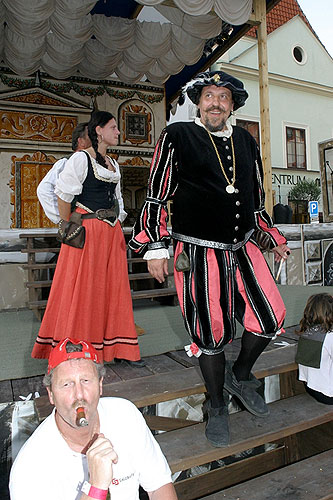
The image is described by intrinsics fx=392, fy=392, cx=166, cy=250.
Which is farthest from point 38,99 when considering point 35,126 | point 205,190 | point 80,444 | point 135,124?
point 80,444

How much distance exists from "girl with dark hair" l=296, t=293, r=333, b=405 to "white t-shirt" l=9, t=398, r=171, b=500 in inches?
54.9

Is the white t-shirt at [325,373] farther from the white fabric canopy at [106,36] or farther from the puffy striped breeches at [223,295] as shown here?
the white fabric canopy at [106,36]

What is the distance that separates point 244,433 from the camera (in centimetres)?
206

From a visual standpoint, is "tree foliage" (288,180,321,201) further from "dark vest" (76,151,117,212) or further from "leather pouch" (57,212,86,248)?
"leather pouch" (57,212,86,248)

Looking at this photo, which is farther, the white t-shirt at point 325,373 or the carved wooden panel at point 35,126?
the carved wooden panel at point 35,126

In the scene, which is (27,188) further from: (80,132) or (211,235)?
(211,235)

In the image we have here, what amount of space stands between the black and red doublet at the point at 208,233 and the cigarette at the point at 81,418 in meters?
0.79

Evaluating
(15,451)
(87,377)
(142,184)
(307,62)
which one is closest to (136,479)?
(87,377)

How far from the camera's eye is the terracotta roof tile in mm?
15797

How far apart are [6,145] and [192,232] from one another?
6794mm

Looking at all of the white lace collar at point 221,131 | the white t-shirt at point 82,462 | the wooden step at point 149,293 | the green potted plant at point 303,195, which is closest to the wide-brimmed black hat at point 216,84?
the white lace collar at point 221,131

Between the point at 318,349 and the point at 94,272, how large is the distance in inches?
59.9

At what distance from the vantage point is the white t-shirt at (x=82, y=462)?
3.85 feet

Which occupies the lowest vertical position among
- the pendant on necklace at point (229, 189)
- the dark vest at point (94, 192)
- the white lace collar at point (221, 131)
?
the pendant on necklace at point (229, 189)
